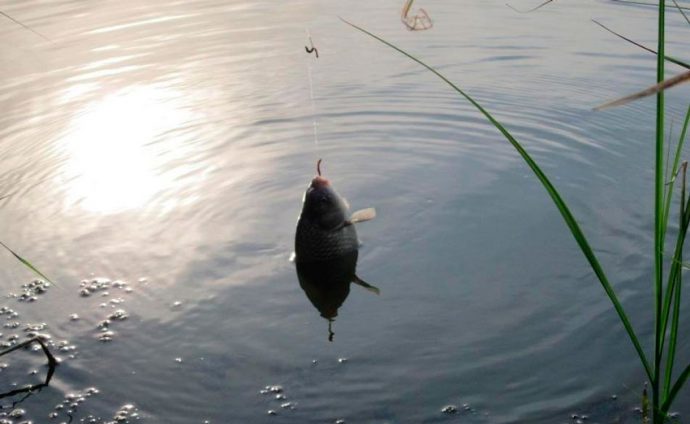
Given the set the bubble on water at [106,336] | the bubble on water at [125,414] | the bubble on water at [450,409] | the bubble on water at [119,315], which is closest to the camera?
the bubble on water at [450,409]

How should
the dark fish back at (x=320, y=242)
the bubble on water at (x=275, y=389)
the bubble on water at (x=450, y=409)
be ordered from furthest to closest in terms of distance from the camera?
the dark fish back at (x=320, y=242) < the bubble on water at (x=275, y=389) < the bubble on water at (x=450, y=409)

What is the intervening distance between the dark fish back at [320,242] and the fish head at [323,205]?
51mm

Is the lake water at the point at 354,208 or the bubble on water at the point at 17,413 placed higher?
the lake water at the point at 354,208

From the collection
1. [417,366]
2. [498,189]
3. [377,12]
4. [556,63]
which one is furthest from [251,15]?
[417,366]

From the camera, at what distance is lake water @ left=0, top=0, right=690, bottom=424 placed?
143 inches

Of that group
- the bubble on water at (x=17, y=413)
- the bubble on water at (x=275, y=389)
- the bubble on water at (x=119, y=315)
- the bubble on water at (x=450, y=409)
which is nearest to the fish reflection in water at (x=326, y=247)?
the bubble on water at (x=275, y=389)

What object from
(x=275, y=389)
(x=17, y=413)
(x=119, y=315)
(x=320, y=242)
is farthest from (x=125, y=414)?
(x=320, y=242)

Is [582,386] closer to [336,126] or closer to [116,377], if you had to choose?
[116,377]

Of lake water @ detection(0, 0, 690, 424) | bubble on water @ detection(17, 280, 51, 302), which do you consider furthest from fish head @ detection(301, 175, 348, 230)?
bubble on water @ detection(17, 280, 51, 302)

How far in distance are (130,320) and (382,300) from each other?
1.26 m

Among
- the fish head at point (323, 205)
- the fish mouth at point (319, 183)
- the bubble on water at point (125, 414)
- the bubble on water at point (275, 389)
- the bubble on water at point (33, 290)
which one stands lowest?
the bubble on water at point (125, 414)

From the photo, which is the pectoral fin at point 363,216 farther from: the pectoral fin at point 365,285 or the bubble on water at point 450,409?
the bubble on water at point 450,409

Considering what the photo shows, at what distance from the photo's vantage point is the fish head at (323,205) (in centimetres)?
438

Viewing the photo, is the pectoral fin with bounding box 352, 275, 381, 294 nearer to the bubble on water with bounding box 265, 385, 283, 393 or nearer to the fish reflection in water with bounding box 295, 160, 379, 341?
the fish reflection in water with bounding box 295, 160, 379, 341
